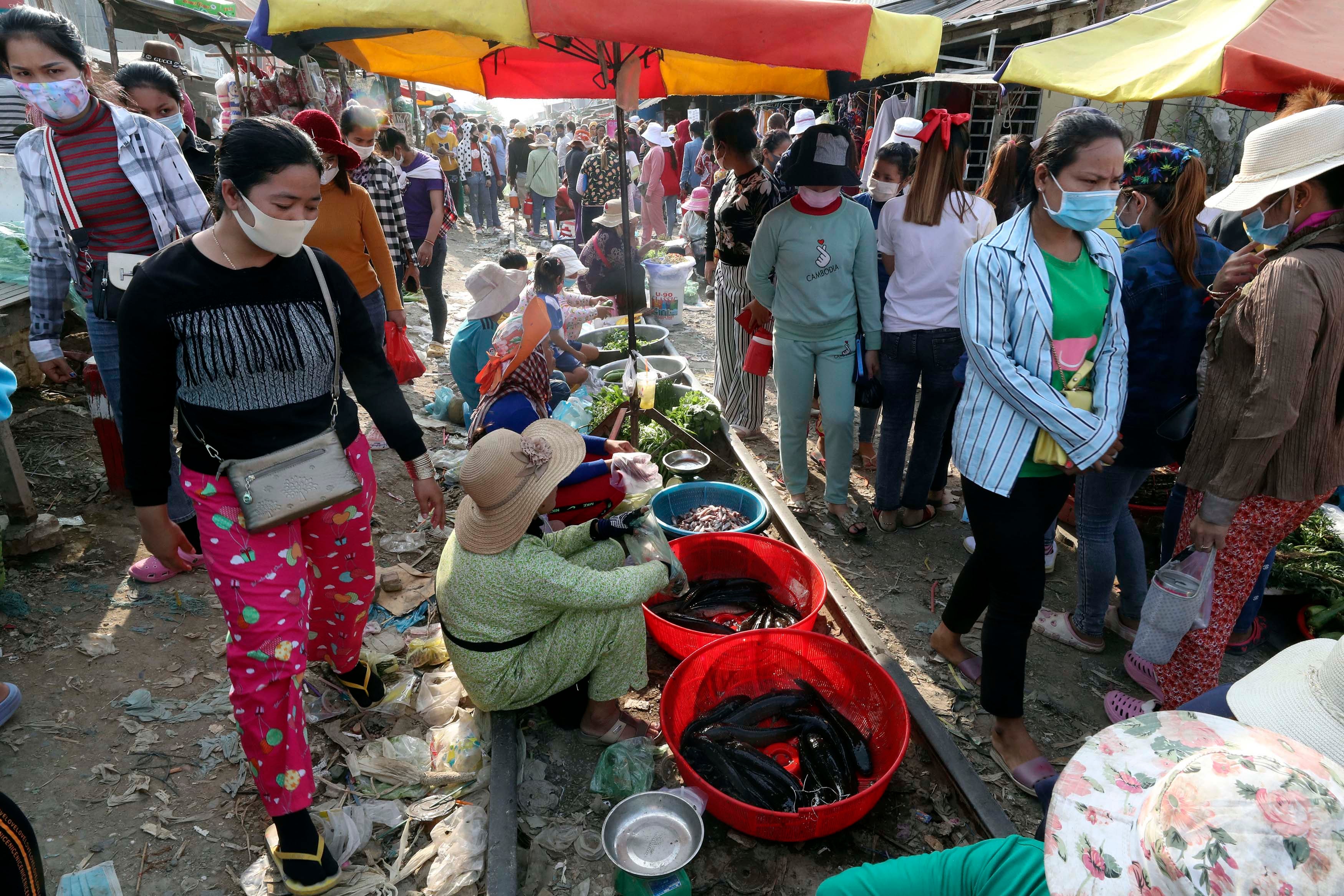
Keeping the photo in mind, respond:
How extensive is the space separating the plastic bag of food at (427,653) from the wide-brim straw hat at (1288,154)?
3984mm

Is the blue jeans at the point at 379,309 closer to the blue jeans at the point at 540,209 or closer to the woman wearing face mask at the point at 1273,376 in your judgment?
the woman wearing face mask at the point at 1273,376

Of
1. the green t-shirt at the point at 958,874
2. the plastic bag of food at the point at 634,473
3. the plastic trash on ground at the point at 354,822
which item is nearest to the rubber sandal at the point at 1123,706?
the green t-shirt at the point at 958,874

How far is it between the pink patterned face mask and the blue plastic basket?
11.8ft

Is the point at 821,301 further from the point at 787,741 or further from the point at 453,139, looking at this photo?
the point at 453,139

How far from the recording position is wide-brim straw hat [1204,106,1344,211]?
2.54 m

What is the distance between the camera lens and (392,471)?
19.5ft

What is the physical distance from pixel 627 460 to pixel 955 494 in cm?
301

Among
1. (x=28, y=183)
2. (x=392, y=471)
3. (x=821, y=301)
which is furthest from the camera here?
(x=392, y=471)

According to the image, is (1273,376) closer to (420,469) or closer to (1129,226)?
(1129,226)

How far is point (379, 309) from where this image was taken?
5402 mm

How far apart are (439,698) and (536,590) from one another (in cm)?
115

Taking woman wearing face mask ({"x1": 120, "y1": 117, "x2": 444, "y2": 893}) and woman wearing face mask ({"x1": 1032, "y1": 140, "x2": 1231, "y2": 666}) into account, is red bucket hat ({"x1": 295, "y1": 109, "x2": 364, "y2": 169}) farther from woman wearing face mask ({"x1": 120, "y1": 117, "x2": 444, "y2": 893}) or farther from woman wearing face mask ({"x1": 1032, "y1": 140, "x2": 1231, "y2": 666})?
woman wearing face mask ({"x1": 1032, "y1": 140, "x2": 1231, "y2": 666})

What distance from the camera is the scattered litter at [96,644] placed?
3.75 m

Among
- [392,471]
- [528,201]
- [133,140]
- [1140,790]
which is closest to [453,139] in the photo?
[528,201]
